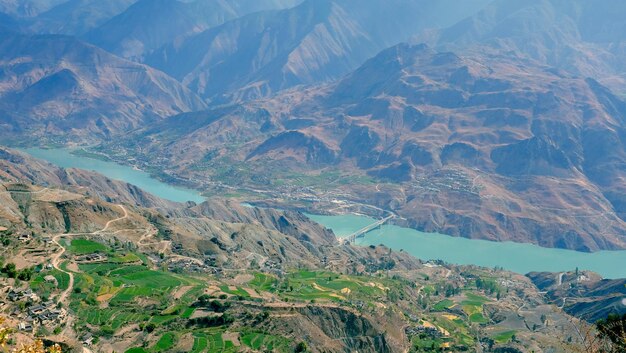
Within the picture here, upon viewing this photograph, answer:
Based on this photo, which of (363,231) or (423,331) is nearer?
(423,331)

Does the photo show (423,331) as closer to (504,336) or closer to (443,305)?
(504,336)

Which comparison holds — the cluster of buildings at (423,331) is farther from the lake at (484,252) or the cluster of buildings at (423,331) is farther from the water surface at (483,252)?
the lake at (484,252)

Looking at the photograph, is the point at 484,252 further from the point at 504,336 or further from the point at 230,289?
the point at 230,289

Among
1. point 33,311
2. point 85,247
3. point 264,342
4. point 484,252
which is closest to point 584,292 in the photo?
point 484,252

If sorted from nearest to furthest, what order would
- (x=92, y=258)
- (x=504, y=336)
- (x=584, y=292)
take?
A: (x=92, y=258) < (x=504, y=336) < (x=584, y=292)

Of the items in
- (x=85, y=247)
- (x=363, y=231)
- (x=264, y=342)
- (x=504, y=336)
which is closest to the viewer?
(x=264, y=342)

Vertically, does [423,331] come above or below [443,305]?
above

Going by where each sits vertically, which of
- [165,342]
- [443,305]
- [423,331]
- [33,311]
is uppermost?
[33,311]

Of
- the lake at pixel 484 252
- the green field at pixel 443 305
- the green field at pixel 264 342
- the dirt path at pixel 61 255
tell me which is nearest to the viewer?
the green field at pixel 264 342

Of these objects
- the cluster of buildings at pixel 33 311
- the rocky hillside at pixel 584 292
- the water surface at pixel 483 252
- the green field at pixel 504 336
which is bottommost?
the water surface at pixel 483 252

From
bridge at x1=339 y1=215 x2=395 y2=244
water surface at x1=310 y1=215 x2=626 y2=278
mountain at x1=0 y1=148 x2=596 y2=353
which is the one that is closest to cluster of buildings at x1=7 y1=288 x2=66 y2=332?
mountain at x1=0 y1=148 x2=596 y2=353

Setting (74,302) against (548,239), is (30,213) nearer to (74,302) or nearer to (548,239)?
(74,302)

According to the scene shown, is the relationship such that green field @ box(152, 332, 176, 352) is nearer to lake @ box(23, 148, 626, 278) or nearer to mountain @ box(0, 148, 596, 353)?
mountain @ box(0, 148, 596, 353)

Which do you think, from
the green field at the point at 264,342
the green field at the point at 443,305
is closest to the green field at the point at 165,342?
the green field at the point at 264,342
